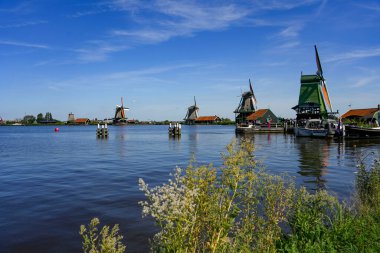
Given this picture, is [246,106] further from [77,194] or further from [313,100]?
[77,194]

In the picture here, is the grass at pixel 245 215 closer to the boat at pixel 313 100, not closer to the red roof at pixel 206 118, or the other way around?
the boat at pixel 313 100

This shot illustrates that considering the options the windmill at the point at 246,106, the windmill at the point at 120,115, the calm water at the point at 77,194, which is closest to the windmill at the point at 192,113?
the windmill at the point at 120,115

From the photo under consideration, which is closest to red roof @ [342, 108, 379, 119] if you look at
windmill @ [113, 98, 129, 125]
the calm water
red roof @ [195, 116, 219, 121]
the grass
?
the calm water

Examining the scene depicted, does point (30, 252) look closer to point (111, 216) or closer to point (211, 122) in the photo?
point (111, 216)

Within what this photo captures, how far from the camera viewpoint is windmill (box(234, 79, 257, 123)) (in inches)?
3848

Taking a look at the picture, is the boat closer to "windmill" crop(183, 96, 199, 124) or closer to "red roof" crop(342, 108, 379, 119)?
"red roof" crop(342, 108, 379, 119)

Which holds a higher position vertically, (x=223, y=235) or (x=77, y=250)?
(x=223, y=235)

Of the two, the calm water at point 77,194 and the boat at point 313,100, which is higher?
the boat at point 313,100

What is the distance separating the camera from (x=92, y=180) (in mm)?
17266

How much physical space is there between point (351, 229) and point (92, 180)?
13764mm

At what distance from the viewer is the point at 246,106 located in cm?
9844

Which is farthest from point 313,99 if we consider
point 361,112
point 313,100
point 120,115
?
point 120,115

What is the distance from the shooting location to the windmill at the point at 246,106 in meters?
97.8

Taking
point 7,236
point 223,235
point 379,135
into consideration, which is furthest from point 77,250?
point 379,135
